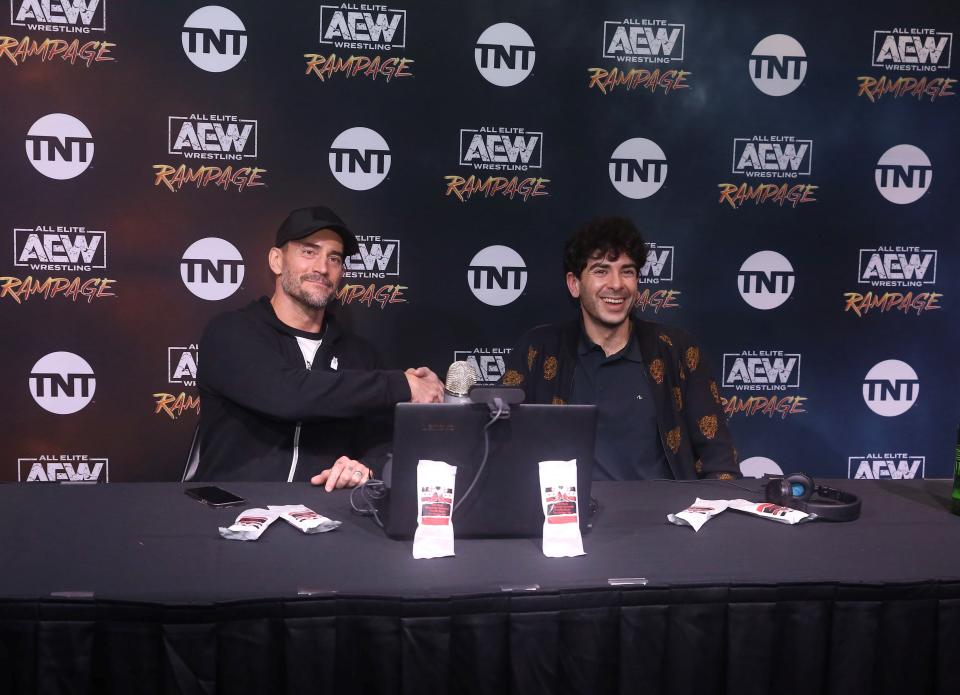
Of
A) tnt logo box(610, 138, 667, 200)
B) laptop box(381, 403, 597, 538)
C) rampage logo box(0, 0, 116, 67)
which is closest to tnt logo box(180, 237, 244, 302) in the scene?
rampage logo box(0, 0, 116, 67)

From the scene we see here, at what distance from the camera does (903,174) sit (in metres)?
3.35

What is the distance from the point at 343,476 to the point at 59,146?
73.1 inches

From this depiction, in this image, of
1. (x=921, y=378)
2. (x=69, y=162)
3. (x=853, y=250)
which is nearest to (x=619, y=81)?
(x=853, y=250)

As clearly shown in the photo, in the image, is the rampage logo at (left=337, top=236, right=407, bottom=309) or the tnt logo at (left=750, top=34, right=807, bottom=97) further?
the tnt logo at (left=750, top=34, right=807, bottom=97)

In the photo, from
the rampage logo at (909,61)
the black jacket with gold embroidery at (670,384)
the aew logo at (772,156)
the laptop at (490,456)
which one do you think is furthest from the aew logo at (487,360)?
the rampage logo at (909,61)

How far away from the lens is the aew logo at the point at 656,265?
3227 mm

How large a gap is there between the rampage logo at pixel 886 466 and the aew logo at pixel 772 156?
1.22 meters

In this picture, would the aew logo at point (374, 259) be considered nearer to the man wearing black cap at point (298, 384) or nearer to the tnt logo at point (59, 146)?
the man wearing black cap at point (298, 384)

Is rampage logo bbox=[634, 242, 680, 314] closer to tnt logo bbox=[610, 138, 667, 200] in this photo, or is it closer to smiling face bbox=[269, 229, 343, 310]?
tnt logo bbox=[610, 138, 667, 200]

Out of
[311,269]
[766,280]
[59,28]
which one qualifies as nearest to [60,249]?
[59,28]

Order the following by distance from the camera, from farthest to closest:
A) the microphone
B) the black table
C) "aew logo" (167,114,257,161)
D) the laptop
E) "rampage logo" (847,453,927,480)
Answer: "rampage logo" (847,453,927,480) → "aew logo" (167,114,257,161) → the microphone → the laptop → the black table

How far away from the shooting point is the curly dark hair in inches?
101

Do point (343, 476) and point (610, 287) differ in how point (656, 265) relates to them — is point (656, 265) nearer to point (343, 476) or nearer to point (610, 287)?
point (610, 287)

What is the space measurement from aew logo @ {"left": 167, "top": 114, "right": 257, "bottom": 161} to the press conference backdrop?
0.01 meters
